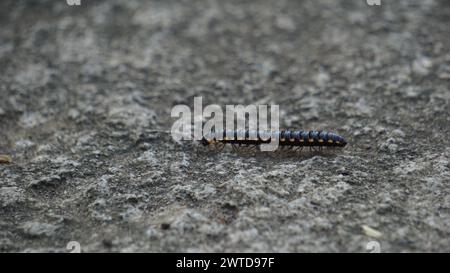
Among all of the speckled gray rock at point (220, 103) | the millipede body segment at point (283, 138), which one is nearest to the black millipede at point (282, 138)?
the millipede body segment at point (283, 138)

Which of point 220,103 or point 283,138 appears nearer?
point 283,138

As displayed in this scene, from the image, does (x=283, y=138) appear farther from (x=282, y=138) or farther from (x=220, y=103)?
(x=220, y=103)

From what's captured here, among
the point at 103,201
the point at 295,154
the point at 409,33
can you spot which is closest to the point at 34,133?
the point at 103,201

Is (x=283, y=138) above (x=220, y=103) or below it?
below

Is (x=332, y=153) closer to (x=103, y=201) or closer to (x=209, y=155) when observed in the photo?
(x=209, y=155)

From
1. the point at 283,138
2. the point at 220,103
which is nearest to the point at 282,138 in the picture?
the point at 283,138

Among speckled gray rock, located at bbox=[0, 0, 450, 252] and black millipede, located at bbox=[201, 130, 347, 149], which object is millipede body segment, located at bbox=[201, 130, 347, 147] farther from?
speckled gray rock, located at bbox=[0, 0, 450, 252]

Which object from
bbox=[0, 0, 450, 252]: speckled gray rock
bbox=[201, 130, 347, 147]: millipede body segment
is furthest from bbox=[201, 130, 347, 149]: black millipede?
bbox=[0, 0, 450, 252]: speckled gray rock
